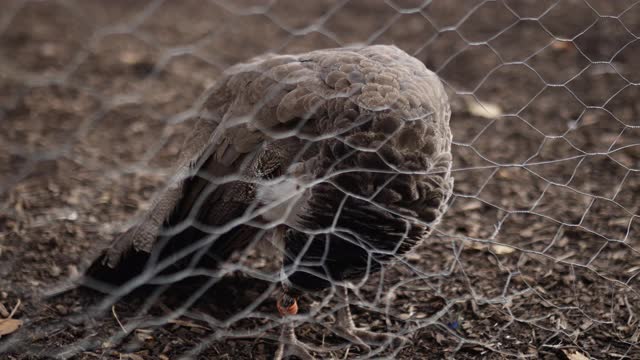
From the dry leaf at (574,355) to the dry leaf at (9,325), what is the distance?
177cm

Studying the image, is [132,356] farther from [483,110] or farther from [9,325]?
[483,110]

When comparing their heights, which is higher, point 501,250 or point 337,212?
point 337,212

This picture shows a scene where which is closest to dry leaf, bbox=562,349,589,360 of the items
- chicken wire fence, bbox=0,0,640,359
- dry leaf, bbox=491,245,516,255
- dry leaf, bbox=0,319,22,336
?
chicken wire fence, bbox=0,0,640,359

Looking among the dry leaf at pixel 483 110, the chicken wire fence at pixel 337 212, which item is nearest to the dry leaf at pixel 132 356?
the chicken wire fence at pixel 337 212

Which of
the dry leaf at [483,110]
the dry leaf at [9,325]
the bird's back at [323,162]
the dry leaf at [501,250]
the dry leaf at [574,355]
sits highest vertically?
the bird's back at [323,162]

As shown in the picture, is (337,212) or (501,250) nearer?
(337,212)

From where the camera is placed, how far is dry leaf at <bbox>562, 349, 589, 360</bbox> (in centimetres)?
226

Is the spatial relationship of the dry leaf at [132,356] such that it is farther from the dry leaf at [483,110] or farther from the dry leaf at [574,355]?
the dry leaf at [483,110]

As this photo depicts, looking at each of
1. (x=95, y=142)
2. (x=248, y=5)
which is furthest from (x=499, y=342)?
(x=248, y=5)

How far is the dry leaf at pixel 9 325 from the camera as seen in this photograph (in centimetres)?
232

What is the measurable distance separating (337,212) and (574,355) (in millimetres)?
892

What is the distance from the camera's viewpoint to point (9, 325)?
7.73 ft

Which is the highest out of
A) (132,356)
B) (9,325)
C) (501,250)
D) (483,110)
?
(9,325)

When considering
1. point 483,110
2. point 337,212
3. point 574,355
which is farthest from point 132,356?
point 483,110
